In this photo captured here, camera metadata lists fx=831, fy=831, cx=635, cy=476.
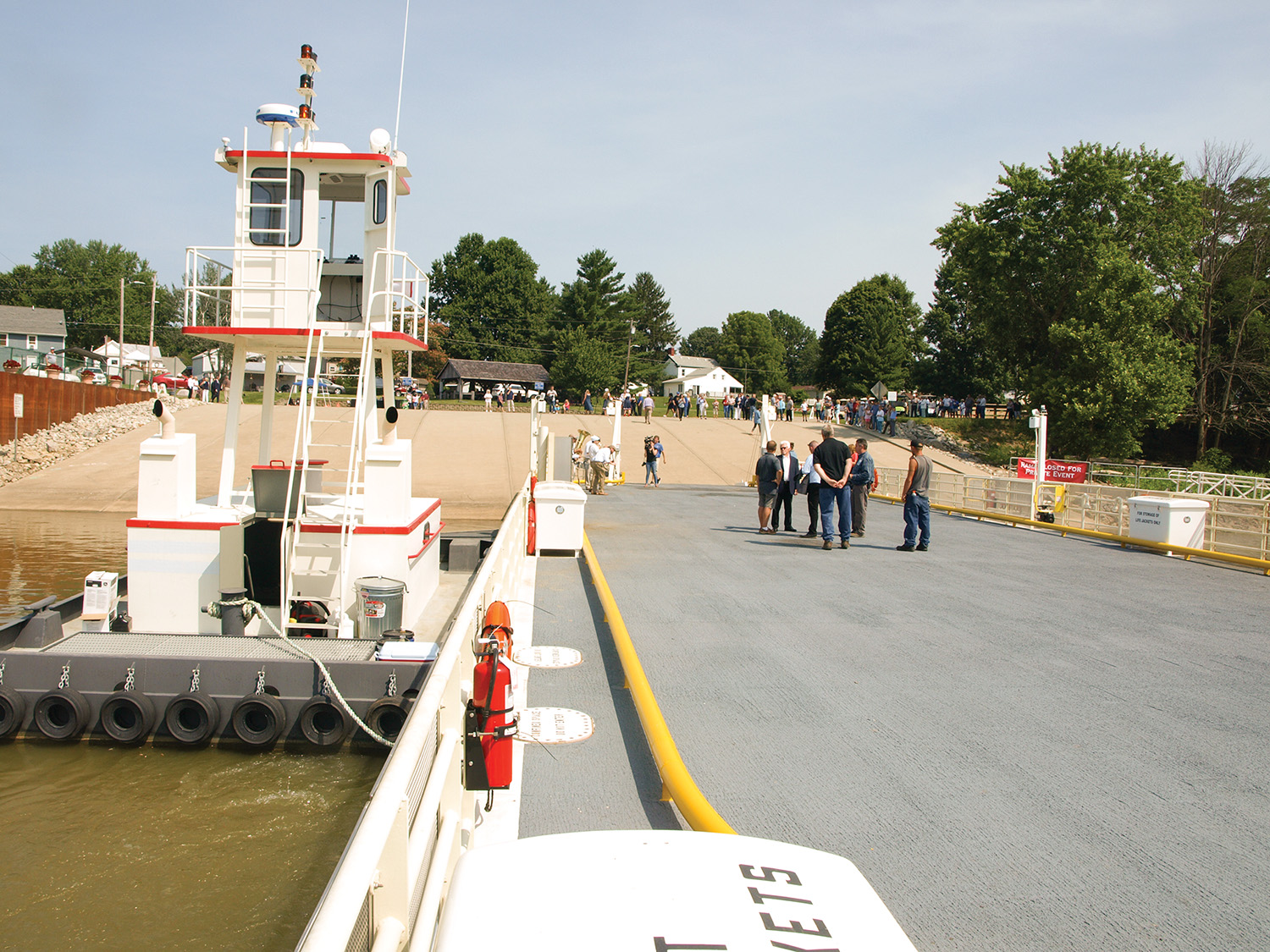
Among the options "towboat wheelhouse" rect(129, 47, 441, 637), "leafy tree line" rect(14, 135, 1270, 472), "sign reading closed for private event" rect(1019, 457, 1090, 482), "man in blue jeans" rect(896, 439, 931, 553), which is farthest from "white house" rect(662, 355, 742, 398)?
"towboat wheelhouse" rect(129, 47, 441, 637)

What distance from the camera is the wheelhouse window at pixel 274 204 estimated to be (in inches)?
403

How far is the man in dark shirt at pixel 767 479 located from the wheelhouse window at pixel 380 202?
26.1 ft

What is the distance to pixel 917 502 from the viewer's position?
13.8 meters

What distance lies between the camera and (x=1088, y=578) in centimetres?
1162

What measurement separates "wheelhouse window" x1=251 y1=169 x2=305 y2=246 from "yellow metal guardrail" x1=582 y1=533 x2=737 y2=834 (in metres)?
6.58

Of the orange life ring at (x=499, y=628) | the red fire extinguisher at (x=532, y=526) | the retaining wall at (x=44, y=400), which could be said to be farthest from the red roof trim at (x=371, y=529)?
the retaining wall at (x=44, y=400)

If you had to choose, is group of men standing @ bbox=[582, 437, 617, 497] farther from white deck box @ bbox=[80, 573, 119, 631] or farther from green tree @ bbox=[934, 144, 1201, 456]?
green tree @ bbox=[934, 144, 1201, 456]

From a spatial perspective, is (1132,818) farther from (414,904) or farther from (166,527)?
(166,527)

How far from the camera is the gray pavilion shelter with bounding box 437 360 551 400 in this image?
79.4 metres

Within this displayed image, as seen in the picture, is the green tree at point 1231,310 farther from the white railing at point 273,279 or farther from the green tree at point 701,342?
the green tree at point 701,342

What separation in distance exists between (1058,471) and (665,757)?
22261 mm

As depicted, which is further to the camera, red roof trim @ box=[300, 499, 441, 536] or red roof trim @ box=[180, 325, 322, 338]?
red roof trim @ box=[180, 325, 322, 338]

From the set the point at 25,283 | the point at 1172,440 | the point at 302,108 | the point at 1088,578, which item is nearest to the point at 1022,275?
the point at 1172,440

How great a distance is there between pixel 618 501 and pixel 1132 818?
63.8 feet
